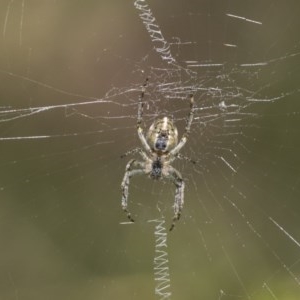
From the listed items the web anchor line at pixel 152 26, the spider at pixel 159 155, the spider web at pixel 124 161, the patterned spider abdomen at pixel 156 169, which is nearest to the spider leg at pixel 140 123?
the spider at pixel 159 155

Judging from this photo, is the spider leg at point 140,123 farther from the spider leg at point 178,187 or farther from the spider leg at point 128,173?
the spider leg at point 178,187

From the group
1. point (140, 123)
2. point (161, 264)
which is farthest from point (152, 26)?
point (161, 264)

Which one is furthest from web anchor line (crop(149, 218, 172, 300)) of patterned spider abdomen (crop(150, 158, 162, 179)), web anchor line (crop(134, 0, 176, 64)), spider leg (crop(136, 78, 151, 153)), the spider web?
web anchor line (crop(134, 0, 176, 64))

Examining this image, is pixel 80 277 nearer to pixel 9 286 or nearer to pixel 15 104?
pixel 9 286

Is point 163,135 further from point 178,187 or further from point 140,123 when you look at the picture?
point 178,187

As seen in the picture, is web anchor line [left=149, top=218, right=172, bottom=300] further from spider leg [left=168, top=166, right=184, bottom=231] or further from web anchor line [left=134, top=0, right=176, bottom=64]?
web anchor line [left=134, top=0, right=176, bottom=64]
